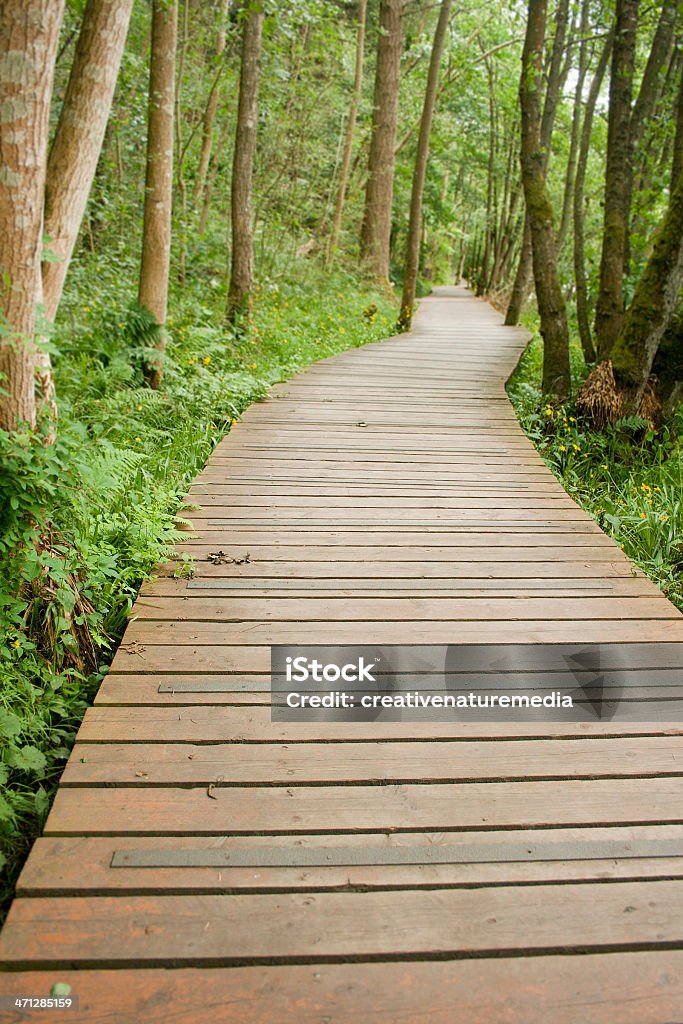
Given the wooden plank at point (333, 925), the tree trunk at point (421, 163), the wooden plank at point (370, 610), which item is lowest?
the wooden plank at point (333, 925)

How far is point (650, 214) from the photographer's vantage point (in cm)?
961

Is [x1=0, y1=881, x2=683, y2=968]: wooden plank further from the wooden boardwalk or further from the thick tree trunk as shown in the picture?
the thick tree trunk

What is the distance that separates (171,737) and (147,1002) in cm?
104

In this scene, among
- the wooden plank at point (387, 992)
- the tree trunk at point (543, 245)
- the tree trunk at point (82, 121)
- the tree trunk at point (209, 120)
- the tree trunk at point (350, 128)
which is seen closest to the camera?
the wooden plank at point (387, 992)

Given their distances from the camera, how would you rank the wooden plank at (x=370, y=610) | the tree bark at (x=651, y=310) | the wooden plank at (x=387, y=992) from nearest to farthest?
1. the wooden plank at (x=387, y=992)
2. the wooden plank at (x=370, y=610)
3. the tree bark at (x=651, y=310)

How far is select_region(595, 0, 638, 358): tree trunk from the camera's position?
26.7ft

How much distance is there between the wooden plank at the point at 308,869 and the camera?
2236 mm

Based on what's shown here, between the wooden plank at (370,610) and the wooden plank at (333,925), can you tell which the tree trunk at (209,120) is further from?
the wooden plank at (333,925)

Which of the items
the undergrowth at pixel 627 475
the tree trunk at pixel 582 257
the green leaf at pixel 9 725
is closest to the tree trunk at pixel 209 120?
the tree trunk at pixel 582 257

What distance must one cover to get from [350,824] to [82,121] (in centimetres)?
405

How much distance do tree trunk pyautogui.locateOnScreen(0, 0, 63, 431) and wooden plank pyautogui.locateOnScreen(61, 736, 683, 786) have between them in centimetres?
162

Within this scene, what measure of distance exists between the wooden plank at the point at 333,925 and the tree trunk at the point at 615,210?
265 inches

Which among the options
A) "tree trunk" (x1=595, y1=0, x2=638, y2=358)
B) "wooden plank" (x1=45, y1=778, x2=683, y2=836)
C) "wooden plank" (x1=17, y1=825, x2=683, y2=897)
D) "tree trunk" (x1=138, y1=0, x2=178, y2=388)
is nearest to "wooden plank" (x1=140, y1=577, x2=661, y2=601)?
"wooden plank" (x1=45, y1=778, x2=683, y2=836)

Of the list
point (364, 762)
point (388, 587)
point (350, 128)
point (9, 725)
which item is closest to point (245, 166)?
point (350, 128)
